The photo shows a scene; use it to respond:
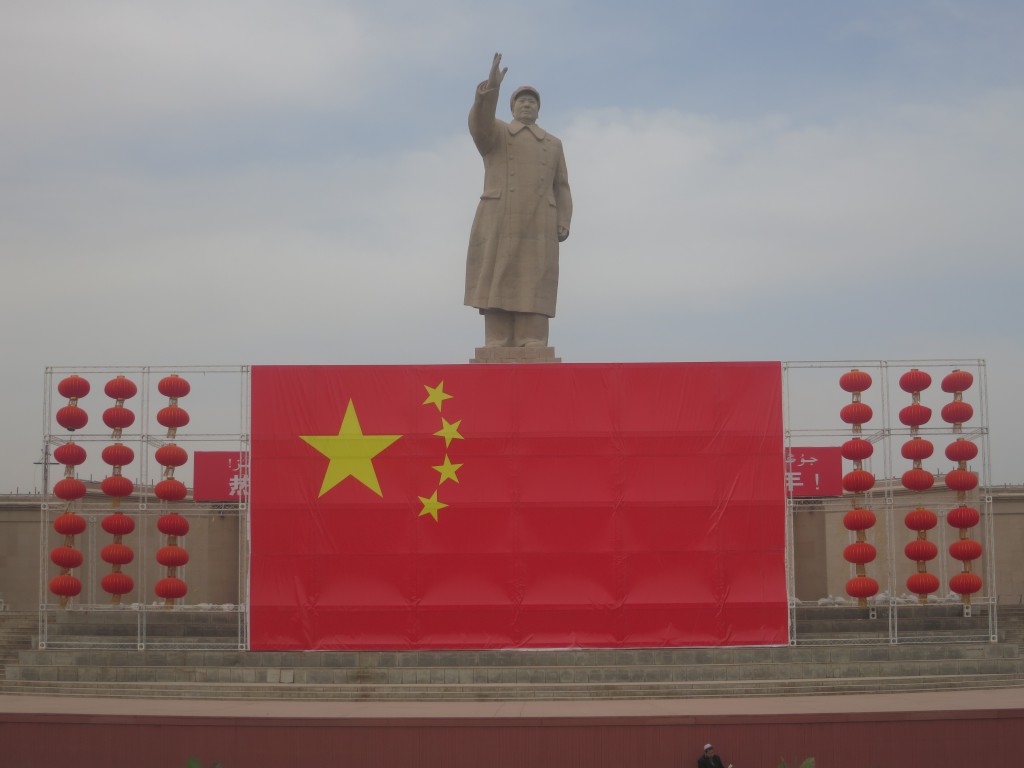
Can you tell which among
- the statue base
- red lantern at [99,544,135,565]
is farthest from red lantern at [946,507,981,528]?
red lantern at [99,544,135,565]

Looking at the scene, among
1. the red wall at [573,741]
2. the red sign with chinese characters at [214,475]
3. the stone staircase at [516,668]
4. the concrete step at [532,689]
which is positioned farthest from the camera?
the red sign with chinese characters at [214,475]

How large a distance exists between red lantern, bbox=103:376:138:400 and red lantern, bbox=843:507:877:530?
8381mm

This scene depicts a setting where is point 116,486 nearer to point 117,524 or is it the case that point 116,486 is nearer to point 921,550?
point 117,524

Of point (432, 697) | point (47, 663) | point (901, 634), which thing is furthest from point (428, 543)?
point (901, 634)

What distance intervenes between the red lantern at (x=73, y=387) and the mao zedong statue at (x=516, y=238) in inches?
182

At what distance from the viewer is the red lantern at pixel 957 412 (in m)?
15.9

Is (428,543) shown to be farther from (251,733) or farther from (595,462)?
(251,733)

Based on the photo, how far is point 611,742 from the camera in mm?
11148

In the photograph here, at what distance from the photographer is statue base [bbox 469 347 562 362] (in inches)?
642

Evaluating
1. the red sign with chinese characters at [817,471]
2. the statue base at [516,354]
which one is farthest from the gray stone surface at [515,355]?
the red sign with chinese characters at [817,471]

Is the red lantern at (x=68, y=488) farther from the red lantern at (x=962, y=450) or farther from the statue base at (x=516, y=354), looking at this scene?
the red lantern at (x=962, y=450)

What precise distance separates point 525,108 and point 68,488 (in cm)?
703

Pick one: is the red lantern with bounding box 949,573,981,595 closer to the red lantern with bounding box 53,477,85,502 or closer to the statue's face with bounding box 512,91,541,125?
the statue's face with bounding box 512,91,541,125

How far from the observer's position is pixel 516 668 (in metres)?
14.6
